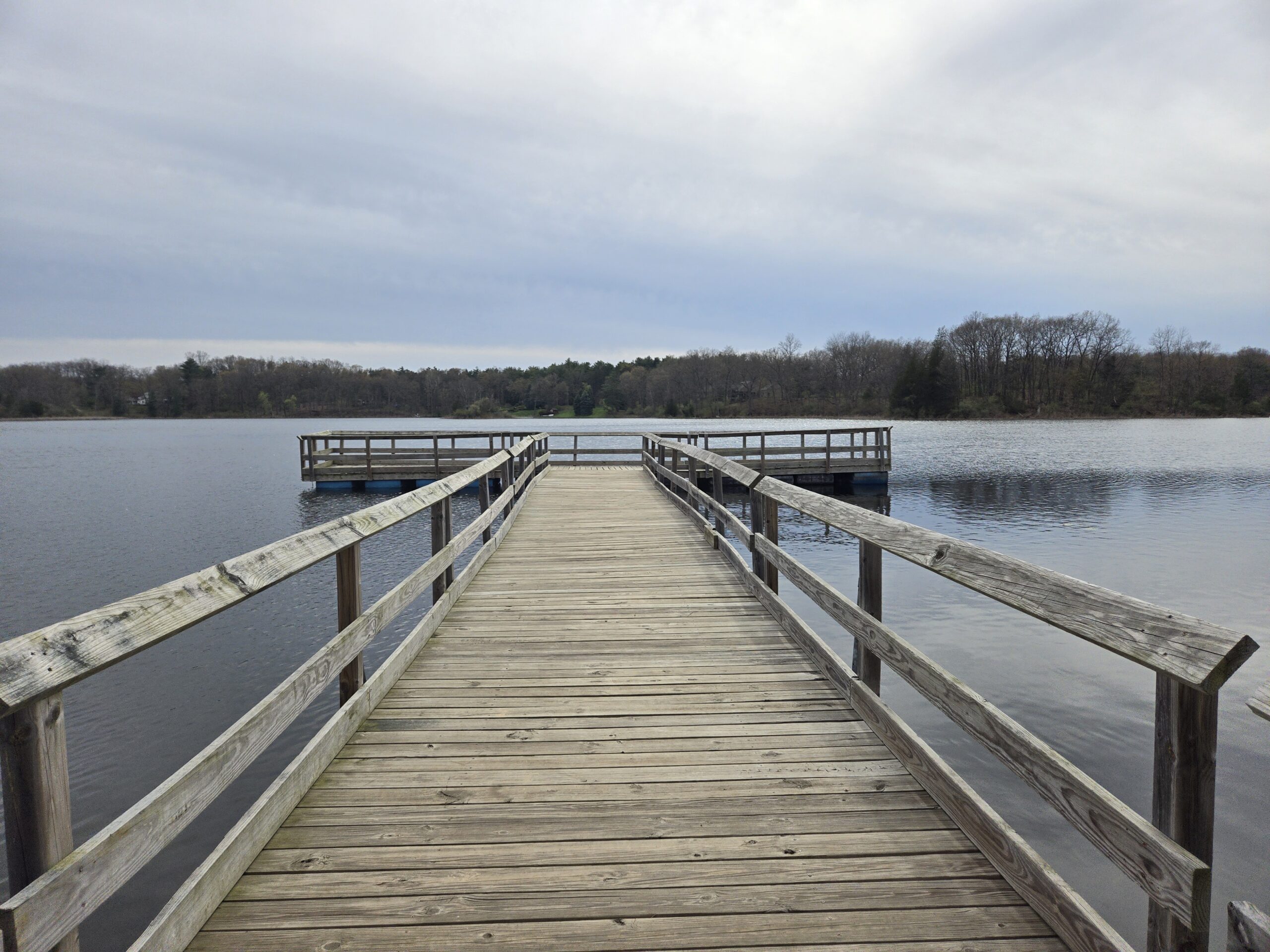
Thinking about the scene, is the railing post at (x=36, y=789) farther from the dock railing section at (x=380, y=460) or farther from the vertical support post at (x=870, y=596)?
the dock railing section at (x=380, y=460)

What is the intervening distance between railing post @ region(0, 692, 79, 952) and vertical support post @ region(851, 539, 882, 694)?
276 centimetres

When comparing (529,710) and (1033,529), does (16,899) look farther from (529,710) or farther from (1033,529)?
(1033,529)

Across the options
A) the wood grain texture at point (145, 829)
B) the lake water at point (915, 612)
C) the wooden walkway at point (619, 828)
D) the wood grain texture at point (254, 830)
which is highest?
the wood grain texture at point (145, 829)

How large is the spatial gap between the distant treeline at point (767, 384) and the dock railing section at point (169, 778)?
84.4m

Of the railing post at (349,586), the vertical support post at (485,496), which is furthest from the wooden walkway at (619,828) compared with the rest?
the vertical support post at (485,496)

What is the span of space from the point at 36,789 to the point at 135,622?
1.34 ft

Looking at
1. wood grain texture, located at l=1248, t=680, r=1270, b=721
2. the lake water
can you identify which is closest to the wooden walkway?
wood grain texture, located at l=1248, t=680, r=1270, b=721

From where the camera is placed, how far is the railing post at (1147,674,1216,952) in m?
1.44

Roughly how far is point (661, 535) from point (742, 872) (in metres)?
6.56

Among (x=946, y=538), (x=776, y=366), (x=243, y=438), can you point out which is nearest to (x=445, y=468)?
(x=946, y=538)

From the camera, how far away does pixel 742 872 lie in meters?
2.23

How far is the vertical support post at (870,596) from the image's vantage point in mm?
3225

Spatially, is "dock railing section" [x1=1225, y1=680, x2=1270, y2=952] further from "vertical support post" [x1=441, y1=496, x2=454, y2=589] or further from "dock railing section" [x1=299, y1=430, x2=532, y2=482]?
"dock railing section" [x1=299, y1=430, x2=532, y2=482]

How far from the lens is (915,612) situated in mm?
10648
